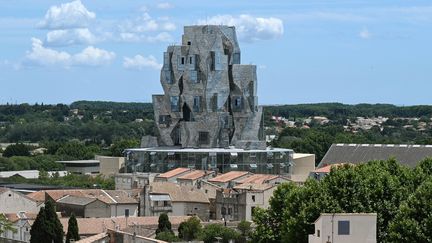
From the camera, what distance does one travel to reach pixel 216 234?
7475 cm

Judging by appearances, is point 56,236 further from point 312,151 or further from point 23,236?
point 312,151

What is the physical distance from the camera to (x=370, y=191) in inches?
2532

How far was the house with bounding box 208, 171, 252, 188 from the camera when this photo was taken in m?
97.0

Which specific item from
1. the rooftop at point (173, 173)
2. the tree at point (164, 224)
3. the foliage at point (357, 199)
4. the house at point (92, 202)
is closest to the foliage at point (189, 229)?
the tree at point (164, 224)

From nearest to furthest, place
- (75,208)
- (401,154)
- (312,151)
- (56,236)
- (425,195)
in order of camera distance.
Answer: (425,195), (56,236), (75,208), (401,154), (312,151)

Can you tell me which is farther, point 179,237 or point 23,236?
point 23,236

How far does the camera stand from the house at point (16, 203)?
296ft

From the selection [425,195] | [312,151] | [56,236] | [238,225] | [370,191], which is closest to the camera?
[425,195]

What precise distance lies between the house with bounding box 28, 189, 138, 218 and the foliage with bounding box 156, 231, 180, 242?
517 inches

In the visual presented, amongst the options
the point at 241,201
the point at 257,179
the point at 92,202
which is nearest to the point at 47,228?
the point at 92,202

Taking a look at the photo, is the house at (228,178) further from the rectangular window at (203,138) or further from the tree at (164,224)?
the tree at (164,224)

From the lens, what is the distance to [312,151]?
475 ft

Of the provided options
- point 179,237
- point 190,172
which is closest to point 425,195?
point 179,237

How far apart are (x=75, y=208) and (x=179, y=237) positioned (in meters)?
14.5
